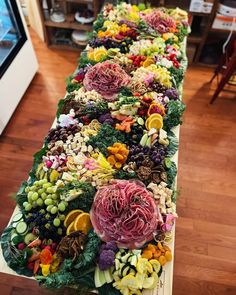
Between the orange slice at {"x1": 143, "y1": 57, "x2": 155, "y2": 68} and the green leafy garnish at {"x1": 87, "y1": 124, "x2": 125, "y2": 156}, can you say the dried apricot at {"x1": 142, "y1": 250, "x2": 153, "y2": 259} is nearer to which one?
the green leafy garnish at {"x1": 87, "y1": 124, "x2": 125, "y2": 156}

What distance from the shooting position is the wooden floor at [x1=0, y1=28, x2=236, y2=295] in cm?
Answer: 188

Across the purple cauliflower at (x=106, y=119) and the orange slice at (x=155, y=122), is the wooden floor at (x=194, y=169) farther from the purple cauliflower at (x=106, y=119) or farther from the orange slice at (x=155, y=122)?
the purple cauliflower at (x=106, y=119)

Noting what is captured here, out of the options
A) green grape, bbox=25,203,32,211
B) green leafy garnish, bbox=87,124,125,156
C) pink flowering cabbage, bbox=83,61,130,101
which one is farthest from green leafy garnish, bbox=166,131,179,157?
green grape, bbox=25,203,32,211

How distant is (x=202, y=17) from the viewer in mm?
2996

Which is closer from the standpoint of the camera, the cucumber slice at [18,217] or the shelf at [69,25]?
the cucumber slice at [18,217]

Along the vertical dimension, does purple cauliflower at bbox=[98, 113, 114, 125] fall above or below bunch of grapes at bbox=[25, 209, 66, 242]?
above

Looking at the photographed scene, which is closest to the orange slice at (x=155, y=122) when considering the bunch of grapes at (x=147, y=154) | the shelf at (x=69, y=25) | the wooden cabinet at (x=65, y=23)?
the bunch of grapes at (x=147, y=154)

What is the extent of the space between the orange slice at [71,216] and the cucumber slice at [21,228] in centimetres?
19

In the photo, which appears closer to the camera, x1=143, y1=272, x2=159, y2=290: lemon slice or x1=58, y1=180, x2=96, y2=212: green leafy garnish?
x1=143, y1=272, x2=159, y2=290: lemon slice

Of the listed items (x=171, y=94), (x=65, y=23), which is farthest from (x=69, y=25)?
(x=171, y=94)

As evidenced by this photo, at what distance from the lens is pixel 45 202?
48.7 inches

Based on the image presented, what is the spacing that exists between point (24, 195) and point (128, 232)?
1.78 ft

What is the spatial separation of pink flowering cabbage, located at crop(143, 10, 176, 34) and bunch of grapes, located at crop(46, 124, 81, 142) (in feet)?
4.02

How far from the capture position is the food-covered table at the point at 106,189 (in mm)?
1117
